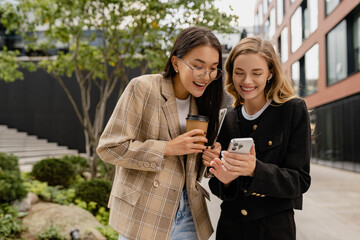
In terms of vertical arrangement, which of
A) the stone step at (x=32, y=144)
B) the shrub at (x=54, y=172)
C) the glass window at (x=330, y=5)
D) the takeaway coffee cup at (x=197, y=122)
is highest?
the glass window at (x=330, y=5)

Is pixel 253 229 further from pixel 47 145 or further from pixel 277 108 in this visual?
pixel 47 145

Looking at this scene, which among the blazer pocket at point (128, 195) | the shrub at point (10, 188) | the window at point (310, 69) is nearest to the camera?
the blazer pocket at point (128, 195)

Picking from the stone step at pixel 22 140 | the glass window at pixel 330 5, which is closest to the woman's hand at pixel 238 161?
the stone step at pixel 22 140

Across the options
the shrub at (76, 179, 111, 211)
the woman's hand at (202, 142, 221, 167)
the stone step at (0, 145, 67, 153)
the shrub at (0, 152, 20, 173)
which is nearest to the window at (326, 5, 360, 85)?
the shrub at (76, 179, 111, 211)

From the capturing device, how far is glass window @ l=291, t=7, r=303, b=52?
20703 millimetres

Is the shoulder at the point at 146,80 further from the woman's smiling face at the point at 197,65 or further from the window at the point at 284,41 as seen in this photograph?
the window at the point at 284,41

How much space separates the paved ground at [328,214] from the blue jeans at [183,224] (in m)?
1.96

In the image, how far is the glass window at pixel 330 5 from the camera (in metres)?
15.6

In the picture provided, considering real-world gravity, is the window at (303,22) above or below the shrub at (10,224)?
above

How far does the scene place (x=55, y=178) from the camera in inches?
306

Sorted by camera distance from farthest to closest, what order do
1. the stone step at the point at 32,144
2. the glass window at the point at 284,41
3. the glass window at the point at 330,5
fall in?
the glass window at the point at 284,41 < the glass window at the point at 330,5 < the stone step at the point at 32,144

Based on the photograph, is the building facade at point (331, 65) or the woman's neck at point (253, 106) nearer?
the woman's neck at point (253, 106)

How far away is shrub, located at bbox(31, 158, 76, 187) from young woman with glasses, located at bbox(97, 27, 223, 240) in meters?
6.64

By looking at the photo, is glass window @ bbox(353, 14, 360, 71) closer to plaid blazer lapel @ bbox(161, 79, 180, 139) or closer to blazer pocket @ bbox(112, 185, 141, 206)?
plaid blazer lapel @ bbox(161, 79, 180, 139)
